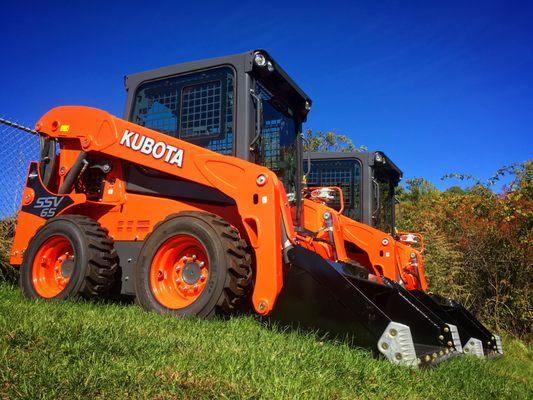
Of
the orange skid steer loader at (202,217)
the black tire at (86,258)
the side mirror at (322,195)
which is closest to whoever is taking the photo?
the orange skid steer loader at (202,217)

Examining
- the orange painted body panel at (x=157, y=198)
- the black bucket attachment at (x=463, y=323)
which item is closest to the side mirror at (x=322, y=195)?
the black bucket attachment at (x=463, y=323)

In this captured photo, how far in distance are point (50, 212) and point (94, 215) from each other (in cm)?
58

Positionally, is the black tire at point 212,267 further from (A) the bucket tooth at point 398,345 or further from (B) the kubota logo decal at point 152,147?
(A) the bucket tooth at point 398,345

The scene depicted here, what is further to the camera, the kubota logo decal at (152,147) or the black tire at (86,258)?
the kubota logo decal at (152,147)

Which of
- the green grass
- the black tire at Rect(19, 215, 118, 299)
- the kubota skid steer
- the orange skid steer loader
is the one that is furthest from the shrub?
the black tire at Rect(19, 215, 118, 299)

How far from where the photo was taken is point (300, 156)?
632 cm

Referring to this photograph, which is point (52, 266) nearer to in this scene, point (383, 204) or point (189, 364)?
point (189, 364)

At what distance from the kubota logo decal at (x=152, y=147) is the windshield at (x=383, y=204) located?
16.6 ft

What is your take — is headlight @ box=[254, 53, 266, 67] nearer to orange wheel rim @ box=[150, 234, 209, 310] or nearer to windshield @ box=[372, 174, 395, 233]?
orange wheel rim @ box=[150, 234, 209, 310]

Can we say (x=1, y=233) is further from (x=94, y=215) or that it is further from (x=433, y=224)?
(x=433, y=224)

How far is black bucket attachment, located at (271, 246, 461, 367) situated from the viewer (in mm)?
3424

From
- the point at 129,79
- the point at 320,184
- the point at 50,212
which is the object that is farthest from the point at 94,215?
the point at 320,184

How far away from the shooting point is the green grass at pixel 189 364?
2268 mm

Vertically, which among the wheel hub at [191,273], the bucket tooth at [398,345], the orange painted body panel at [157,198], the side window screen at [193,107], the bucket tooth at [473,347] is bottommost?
the bucket tooth at [473,347]
